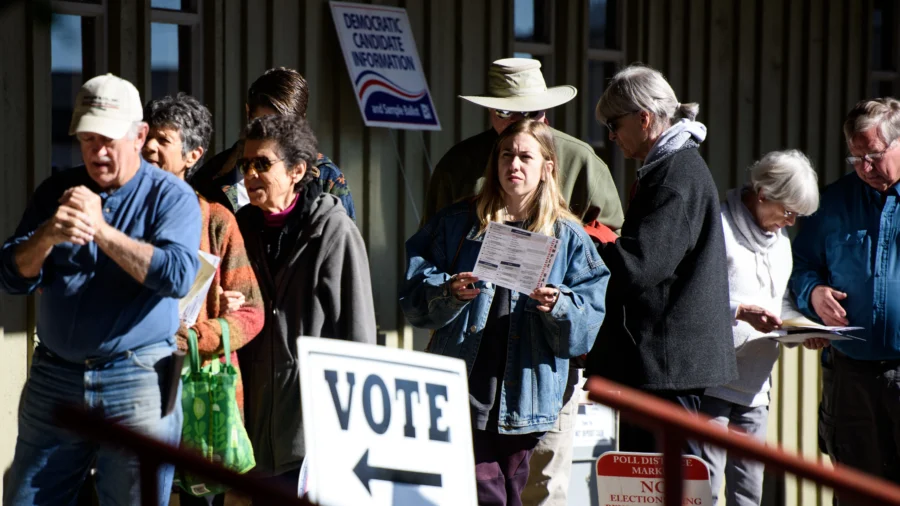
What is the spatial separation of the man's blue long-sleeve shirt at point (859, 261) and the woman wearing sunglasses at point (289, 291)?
2.11 meters

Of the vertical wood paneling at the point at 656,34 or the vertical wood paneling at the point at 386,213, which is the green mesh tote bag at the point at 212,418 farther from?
the vertical wood paneling at the point at 656,34

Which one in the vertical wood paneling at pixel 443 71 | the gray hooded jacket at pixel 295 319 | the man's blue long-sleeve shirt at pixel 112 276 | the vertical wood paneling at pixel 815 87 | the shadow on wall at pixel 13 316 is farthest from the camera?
the vertical wood paneling at pixel 815 87

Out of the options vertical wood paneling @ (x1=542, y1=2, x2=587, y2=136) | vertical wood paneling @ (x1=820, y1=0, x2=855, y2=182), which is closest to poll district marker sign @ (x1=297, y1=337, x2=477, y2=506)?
vertical wood paneling @ (x1=542, y1=2, x2=587, y2=136)

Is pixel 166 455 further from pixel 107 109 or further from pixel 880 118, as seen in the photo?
Answer: pixel 880 118

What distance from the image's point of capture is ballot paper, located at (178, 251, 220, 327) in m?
3.93

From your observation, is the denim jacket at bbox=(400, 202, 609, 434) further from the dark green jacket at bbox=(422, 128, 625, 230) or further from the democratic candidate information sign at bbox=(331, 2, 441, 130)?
the democratic candidate information sign at bbox=(331, 2, 441, 130)

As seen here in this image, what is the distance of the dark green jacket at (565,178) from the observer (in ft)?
16.5

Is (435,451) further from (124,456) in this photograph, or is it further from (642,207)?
(642,207)

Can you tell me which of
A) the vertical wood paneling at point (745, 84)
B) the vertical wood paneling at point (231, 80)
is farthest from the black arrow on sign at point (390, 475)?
the vertical wood paneling at point (745, 84)

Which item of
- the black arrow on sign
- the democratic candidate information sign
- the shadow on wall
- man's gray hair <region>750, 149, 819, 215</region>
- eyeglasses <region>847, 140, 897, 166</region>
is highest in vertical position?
the democratic candidate information sign

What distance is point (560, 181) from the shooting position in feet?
16.1

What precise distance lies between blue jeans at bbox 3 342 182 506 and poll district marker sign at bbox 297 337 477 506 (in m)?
0.59

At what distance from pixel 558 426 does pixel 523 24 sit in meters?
2.75

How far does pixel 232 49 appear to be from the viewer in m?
5.85
